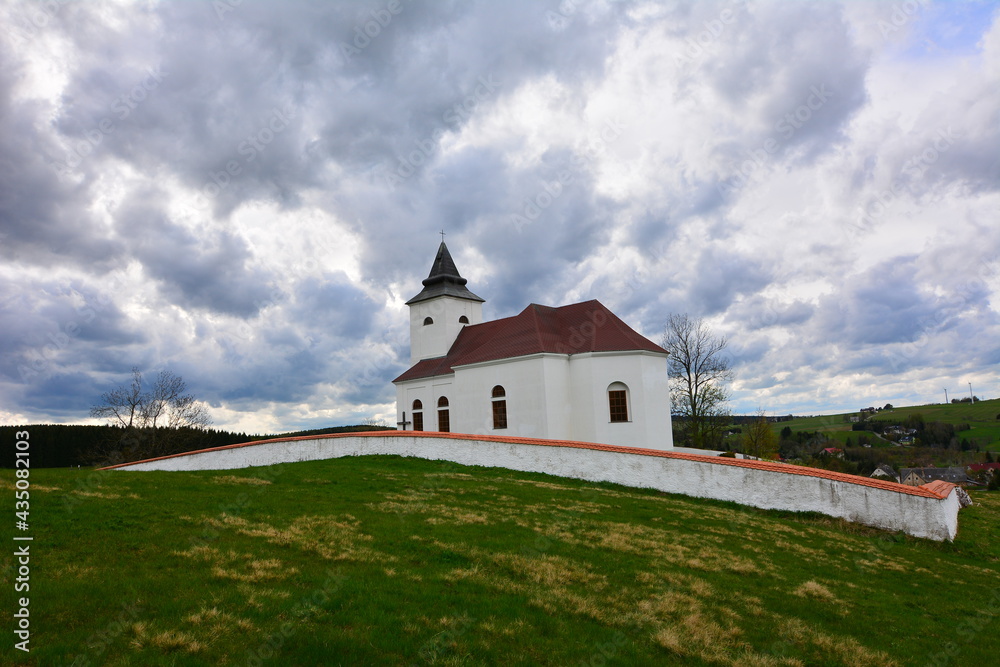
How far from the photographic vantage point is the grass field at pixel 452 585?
6.01 meters

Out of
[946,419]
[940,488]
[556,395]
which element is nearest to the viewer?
[940,488]

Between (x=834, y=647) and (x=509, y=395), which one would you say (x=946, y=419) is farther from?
(x=834, y=647)

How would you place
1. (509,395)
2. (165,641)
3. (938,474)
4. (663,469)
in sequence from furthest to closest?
A: (938,474) → (509,395) → (663,469) → (165,641)

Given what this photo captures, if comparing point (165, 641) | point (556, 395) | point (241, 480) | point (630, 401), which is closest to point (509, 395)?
point (556, 395)

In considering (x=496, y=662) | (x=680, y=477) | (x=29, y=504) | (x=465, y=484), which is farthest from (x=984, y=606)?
(x=29, y=504)

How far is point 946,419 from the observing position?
140 meters

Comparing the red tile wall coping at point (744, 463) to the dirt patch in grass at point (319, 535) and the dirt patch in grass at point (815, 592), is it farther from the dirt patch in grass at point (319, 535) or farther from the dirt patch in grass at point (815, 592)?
the dirt patch in grass at point (319, 535)

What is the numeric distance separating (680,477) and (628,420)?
10.0 meters

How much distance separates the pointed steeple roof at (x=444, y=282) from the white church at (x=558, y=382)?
4.50 metres

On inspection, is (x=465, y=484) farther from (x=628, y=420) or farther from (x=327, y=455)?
(x=628, y=420)

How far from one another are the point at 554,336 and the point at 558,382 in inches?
116

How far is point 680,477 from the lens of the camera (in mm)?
19312

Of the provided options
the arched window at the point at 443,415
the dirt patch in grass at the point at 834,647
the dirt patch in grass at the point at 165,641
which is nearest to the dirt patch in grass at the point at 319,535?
the dirt patch in grass at the point at 165,641

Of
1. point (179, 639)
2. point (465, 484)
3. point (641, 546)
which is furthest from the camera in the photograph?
point (465, 484)
